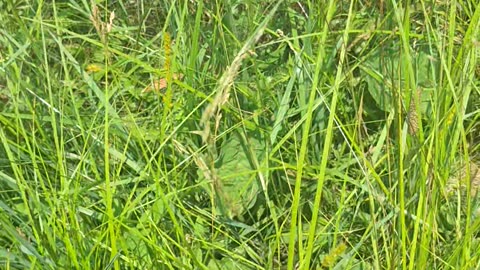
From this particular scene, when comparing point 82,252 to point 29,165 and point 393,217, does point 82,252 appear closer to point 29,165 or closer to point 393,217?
point 29,165

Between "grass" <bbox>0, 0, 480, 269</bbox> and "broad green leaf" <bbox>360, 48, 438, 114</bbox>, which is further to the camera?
"broad green leaf" <bbox>360, 48, 438, 114</bbox>

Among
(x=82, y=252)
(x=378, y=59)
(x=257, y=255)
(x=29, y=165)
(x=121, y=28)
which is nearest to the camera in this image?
(x=82, y=252)

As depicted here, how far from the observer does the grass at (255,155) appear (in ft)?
3.90

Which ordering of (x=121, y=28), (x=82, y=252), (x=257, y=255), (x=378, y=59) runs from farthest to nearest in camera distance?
(x=121, y=28) < (x=378, y=59) < (x=257, y=255) < (x=82, y=252)

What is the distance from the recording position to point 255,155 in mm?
1375

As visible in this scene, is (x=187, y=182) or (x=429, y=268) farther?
(x=187, y=182)

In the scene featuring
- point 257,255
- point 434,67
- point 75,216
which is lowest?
point 257,255

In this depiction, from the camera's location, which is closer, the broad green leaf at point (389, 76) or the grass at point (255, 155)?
the grass at point (255, 155)

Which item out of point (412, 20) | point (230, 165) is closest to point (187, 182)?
point (230, 165)

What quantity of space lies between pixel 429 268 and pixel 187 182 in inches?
18.6

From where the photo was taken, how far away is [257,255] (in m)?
1.29

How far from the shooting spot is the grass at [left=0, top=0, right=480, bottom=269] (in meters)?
1.19

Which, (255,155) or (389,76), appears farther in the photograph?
(389,76)

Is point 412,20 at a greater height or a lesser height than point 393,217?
greater
